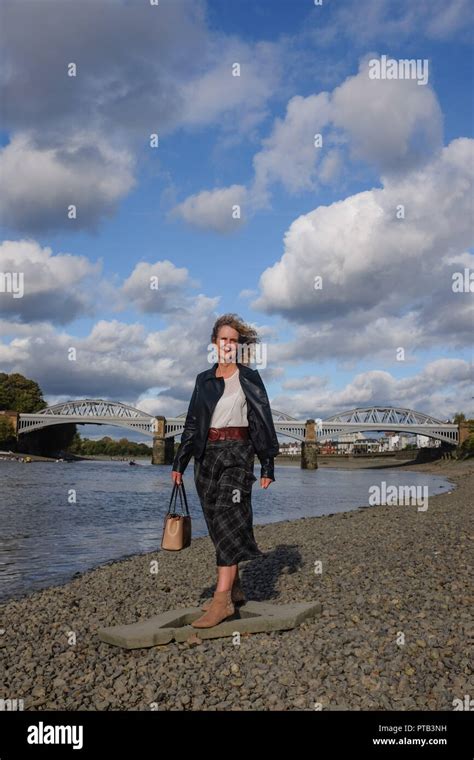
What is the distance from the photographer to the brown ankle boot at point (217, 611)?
18.0ft

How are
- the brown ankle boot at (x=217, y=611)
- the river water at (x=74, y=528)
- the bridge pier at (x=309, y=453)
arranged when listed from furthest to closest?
the bridge pier at (x=309, y=453), the river water at (x=74, y=528), the brown ankle boot at (x=217, y=611)

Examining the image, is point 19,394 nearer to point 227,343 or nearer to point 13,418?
point 13,418

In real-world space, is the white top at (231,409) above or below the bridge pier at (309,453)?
above

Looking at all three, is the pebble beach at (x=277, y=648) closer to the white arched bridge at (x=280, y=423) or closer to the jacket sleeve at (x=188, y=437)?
the jacket sleeve at (x=188, y=437)

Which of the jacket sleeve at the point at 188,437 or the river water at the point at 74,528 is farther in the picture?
the river water at the point at 74,528

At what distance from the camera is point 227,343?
A: 5973mm

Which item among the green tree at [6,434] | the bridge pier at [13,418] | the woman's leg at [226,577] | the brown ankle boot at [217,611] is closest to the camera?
the brown ankle boot at [217,611]

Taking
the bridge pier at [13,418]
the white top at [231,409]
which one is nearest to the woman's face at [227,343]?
the white top at [231,409]

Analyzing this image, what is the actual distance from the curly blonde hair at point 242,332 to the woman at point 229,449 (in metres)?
0.05

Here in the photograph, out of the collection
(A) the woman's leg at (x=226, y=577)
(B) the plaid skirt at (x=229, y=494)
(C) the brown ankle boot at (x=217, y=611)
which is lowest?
(C) the brown ankle boot at (x=217, y=611)

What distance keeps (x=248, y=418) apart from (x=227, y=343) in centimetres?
74

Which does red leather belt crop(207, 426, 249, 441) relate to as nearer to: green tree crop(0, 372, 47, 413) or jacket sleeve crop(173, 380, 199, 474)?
jacket sleeve crop(173, 380, 199, 474)

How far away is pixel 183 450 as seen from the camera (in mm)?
5988

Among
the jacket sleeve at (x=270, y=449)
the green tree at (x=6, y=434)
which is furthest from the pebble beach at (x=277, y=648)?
the green tree at (x=6, y=434)
